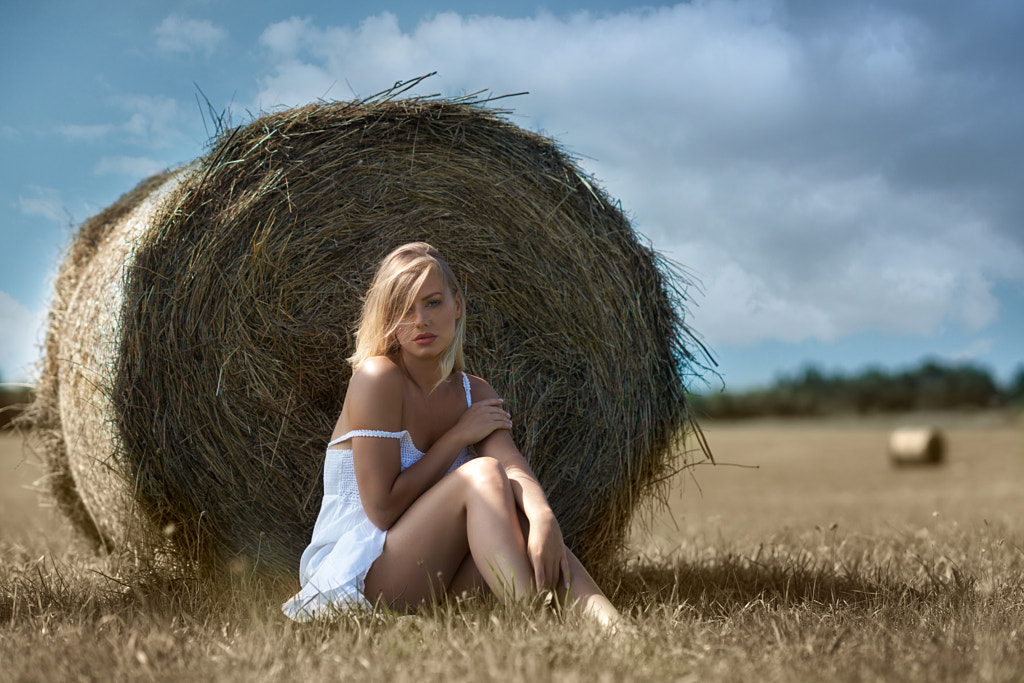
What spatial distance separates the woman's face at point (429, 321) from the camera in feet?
8.18

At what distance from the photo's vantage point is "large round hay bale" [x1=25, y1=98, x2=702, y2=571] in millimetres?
2922

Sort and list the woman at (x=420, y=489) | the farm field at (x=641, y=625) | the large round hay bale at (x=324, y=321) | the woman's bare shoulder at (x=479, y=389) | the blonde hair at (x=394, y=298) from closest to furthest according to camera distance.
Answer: the farm field at (x=641, y=625), the woman at (x=420, y=489), the blonde hair at (x=394, y=298), the woman's bare shoulder at (x=479, y=389), the large round hay bale at (x=324, y=321)

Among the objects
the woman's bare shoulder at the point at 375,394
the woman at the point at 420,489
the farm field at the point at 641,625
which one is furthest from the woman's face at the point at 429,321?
the farm field at the point at 641,625

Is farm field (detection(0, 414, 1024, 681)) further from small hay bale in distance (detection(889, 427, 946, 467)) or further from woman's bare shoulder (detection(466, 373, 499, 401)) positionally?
small hay bale in distance (detection(889, 427, 946, 467))

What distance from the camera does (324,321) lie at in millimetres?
2971

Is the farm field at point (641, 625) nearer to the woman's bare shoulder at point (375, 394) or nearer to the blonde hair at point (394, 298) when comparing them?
the woman's bare shoulder at point (375, 394)

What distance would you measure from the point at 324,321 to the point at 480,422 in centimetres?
76

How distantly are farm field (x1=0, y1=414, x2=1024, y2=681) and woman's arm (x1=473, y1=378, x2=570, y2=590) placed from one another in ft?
0.40

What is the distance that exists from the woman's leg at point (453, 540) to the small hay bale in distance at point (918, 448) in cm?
1244

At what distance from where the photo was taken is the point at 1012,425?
60.7ft

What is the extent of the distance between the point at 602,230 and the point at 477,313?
0.59 metres

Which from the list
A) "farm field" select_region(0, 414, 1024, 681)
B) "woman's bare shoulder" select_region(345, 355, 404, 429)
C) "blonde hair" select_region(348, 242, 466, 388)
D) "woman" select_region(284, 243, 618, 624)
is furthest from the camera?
"blonde hair" select_region(348, 242, 466, 388)

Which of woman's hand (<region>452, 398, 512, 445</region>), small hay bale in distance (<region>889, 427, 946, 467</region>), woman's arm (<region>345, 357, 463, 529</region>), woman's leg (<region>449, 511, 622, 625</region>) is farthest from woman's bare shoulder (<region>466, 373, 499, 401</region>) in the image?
small hay bale in distance (<region>889, 427, 946, 467</region>)

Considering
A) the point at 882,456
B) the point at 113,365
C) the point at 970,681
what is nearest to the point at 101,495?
the point at 113,365
